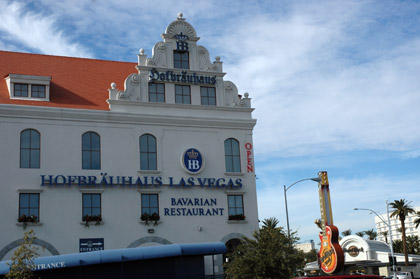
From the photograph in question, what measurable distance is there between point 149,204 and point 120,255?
20.2ft

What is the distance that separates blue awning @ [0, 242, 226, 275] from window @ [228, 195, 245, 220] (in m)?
4.68

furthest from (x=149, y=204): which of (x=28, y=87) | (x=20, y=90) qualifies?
(x=20, y=90)

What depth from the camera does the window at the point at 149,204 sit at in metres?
37.2

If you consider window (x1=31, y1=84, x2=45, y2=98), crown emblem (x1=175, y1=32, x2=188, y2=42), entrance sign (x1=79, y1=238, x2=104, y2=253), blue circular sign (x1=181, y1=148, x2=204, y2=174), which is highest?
crown emblem (x1=175, y1=32, x2=188, y2=42)

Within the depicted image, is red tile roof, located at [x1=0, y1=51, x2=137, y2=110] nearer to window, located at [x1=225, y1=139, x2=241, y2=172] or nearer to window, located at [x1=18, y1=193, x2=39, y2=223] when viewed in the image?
window, located at [x1=18, y1=193, x2=39, y2=223]

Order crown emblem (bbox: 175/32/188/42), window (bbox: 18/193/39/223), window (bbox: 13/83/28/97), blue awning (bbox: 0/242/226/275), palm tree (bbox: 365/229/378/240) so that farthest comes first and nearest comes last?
palm tree (bbox: 365/229/378/240) → crown emblem (bbox: 175/32/188/42) → window (bbox: 13/83/28/97) → window (bbox: 18/193/39/223) → blue awning (bbox: 0/242/226/275)

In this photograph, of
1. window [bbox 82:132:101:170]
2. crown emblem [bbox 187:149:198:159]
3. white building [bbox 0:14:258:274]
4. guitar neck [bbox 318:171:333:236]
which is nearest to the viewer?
white building [bbox 0:14:258:274]

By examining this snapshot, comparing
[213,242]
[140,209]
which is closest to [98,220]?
[140,209]

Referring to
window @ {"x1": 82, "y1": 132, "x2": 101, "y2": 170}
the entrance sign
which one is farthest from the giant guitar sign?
window @ {"x1": 82, "y1": 132, "x2": 101, "y2": 170}

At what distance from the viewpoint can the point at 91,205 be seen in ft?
118

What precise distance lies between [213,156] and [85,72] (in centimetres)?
1208

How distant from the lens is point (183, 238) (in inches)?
1484

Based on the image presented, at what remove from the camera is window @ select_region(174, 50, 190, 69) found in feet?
134

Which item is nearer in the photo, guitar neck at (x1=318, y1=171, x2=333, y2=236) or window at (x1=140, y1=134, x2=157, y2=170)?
window at (x1=140, y1=134, x2=157, y2=170)
